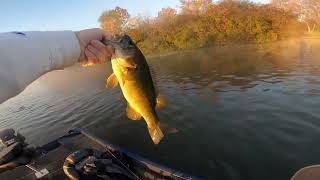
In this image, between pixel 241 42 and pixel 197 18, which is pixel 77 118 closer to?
pixel 241 42

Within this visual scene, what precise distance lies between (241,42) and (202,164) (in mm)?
43975

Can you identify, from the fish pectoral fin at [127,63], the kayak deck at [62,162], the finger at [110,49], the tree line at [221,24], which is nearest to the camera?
the finger at [110,49]

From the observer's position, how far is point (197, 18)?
192 ft

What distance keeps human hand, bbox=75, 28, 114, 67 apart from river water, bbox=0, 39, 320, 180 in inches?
270

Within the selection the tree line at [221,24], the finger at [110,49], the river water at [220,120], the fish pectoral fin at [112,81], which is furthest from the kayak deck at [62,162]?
the tree line at [221,24]

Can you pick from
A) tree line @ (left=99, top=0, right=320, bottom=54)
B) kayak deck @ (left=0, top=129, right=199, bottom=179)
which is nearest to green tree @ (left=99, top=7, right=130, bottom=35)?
tree line @ (left=99, top=0, right=320, bottom=54)

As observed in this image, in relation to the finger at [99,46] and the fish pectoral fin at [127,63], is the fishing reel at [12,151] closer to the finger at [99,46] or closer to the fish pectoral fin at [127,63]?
the fish pectoral fin at [127,63]

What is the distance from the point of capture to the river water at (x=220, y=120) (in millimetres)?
9445

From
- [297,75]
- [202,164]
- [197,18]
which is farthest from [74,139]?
[197,18]

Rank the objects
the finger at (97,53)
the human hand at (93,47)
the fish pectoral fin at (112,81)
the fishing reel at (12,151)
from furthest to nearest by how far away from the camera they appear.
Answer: the fishing reel at (12,151)
the fish pectoral fin at (112,81)
the finger at (97,53)
the human hand at (93,47)

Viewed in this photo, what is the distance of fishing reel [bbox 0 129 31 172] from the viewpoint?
7.53 meters

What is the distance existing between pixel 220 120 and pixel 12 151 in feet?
27.0

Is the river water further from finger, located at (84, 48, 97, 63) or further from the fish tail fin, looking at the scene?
finger, located at (84, 48, 97, 63)

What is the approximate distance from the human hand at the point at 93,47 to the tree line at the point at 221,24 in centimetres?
4570
